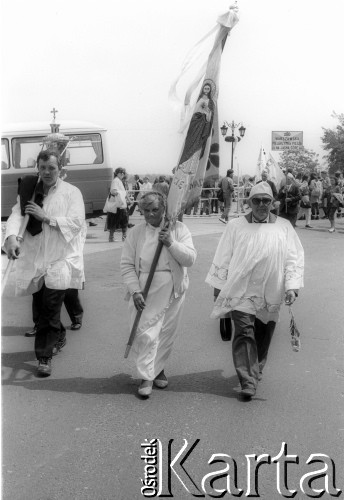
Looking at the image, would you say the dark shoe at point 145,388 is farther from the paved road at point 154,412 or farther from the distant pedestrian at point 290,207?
the distant pedestrian at point 290,207

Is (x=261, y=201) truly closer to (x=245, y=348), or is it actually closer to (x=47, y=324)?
(x=245, y=348)

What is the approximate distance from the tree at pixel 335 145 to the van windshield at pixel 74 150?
42082mm

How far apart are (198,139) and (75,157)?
13.4m

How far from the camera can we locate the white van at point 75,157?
59.1ft

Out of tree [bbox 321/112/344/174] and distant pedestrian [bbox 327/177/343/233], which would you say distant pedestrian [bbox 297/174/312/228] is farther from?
tree [bbox 321/112/344/174]

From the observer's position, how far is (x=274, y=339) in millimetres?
7027

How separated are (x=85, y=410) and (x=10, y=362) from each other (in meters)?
1.48

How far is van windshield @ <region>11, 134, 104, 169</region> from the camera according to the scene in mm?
18109

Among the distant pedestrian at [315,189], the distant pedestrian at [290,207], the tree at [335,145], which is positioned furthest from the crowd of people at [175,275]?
the tree at [335,145]

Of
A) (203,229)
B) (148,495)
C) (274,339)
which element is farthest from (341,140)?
(148,495)

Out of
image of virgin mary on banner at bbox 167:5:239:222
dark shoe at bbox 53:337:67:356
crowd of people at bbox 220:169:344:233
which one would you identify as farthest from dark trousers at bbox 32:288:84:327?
crowd of people at bbox 220:169:344:233

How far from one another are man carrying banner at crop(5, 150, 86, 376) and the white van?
12.2 m

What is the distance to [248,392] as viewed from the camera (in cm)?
501

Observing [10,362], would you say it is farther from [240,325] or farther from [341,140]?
[341,140]
